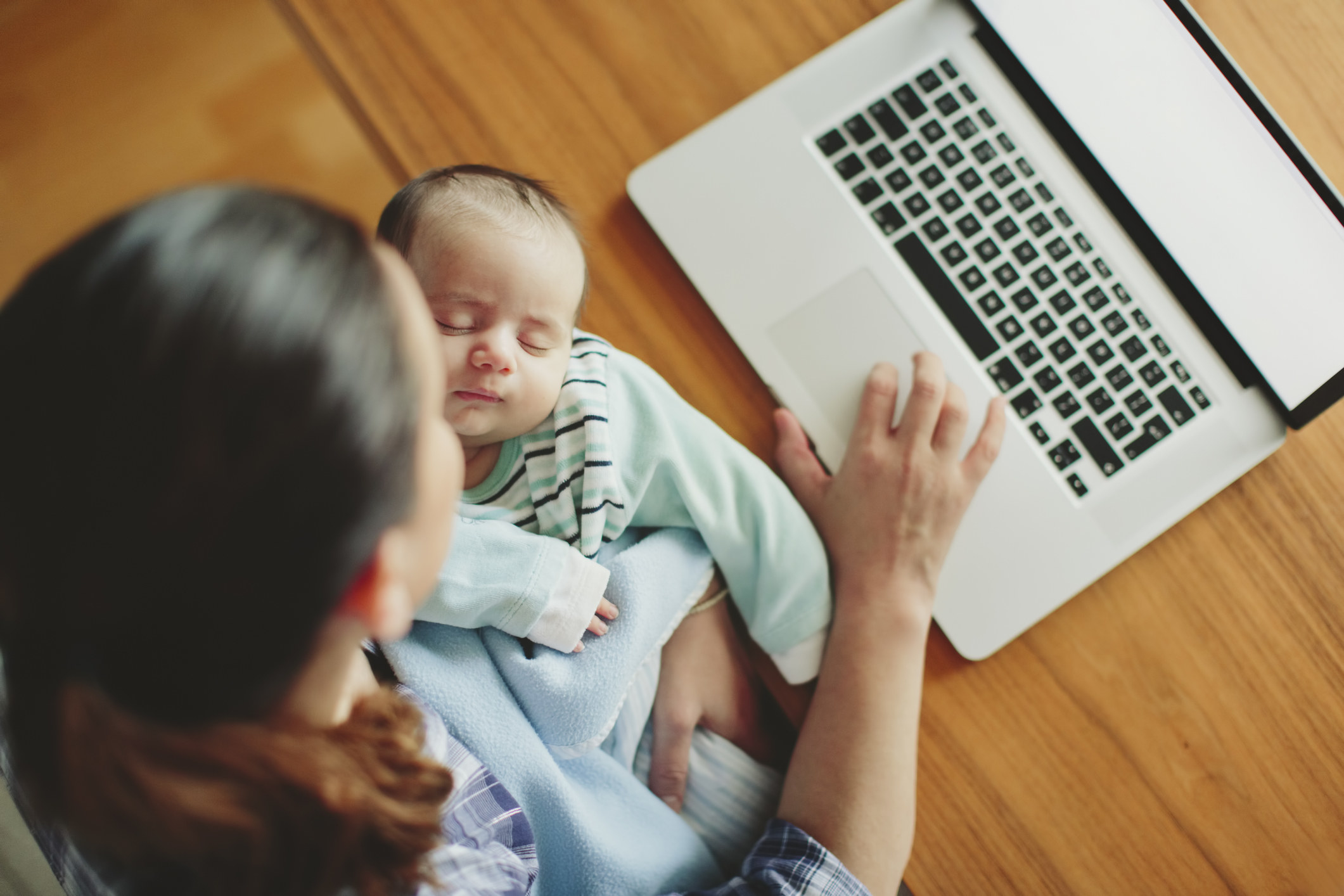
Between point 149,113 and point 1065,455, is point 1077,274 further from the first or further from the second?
point 149,113

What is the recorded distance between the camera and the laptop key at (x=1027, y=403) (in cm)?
70

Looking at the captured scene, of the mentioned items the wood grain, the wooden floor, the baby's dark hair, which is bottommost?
the wood grain

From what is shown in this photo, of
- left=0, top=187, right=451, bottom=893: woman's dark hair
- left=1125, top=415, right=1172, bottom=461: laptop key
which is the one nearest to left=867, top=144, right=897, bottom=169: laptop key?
left=1125, top=415, right=1172, bottom=461: laptop key

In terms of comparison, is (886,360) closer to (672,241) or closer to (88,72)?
(672,241)

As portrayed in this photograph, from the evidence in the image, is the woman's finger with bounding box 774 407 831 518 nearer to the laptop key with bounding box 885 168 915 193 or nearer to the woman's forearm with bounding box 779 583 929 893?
the woman's forearm with bounding box 779 583 929 893

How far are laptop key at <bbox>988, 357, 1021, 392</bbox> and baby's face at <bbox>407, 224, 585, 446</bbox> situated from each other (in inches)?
15.2

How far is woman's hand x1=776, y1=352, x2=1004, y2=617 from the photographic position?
69 centimetres

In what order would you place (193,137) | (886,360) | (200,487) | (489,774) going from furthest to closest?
(193,137) < (886,360) < (489,774) < (200,487)

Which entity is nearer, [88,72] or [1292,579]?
[1292,579]

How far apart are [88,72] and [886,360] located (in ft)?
5.60

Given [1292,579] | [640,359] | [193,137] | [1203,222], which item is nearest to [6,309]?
[640,359]

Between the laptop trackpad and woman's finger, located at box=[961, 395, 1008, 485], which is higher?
the laptop trackpad

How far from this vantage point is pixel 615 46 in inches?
30.5

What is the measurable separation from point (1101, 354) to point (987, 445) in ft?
0.43
